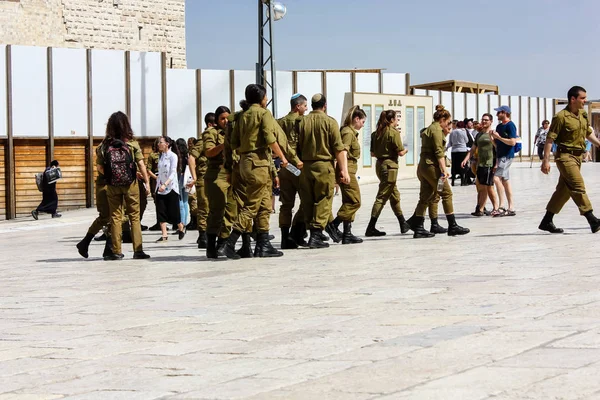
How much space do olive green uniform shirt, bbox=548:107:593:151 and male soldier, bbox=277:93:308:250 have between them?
3.00m

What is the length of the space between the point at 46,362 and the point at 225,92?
78.0ft

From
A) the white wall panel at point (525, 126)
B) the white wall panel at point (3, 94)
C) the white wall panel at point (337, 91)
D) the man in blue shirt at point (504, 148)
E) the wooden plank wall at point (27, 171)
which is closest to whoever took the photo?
the man in blue shirt at point (504, 148)

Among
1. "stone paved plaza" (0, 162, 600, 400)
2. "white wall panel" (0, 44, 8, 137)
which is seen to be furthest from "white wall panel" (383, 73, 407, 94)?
"stone paved plaza" (0, 162, 600, 400)

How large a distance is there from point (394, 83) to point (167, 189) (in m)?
19.2

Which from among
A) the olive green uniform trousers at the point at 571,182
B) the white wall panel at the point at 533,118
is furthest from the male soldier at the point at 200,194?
the white wall panel at the point at 533,118

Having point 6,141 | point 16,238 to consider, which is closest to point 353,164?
point 16,238

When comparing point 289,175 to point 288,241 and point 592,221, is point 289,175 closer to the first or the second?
point 288,241

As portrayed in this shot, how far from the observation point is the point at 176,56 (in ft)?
136

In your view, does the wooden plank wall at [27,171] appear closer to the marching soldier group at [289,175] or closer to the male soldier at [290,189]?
the marching soldier group at [289,175]

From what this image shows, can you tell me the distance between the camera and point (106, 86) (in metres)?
27.4

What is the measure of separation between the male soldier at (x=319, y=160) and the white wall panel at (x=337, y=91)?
62.0 feet

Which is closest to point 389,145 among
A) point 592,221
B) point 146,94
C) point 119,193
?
point 592,221

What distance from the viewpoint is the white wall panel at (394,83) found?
3356 cm

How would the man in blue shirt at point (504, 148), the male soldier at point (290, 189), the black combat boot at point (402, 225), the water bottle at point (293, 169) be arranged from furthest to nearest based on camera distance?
the man in blue shirt at point (504, 148), the black combat boot at point (402, 225), the male soldier at point (290, 189), the water bottle at point (293, 169)
